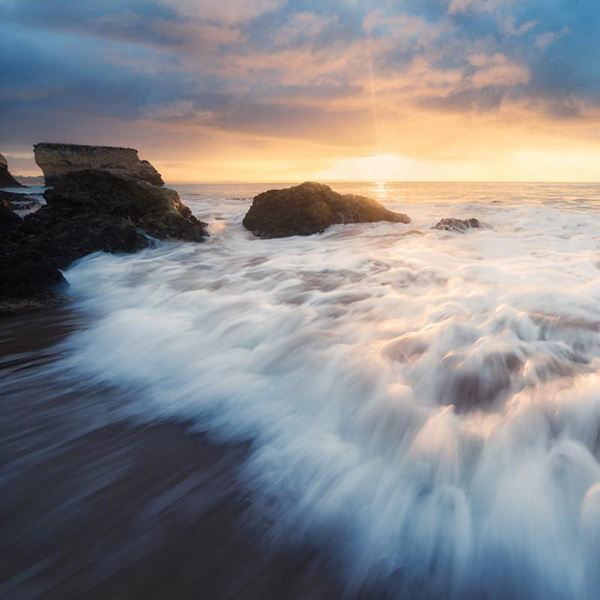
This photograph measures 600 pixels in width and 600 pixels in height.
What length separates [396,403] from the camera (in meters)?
2.22

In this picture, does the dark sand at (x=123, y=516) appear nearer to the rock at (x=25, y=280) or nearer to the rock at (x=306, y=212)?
the rock at (x=25, y=280)

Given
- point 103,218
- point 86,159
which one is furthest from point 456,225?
point 86,159

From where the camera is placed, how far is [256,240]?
976 centimetres

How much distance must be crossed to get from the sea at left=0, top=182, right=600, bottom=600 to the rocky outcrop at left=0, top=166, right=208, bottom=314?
1.93 ft

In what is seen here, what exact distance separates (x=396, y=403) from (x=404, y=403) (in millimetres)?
49

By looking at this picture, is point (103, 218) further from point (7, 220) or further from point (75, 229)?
point (7, 220)

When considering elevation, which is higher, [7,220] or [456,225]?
[7,220]

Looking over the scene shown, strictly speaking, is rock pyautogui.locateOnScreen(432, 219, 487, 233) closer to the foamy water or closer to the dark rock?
the foamy water

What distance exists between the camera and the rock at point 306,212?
33.0 feet

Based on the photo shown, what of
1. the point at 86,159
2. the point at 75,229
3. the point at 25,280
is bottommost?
the point at 25,280

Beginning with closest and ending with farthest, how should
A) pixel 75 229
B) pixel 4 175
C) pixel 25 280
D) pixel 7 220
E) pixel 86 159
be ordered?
pixel 25 280
pixel 7 220
pixel 75 229
pixel 4 175
pixel 86 159

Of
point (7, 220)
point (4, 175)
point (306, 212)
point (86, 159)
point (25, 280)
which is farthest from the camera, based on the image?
point (86, 159)

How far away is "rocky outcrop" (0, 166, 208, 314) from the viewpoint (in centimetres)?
447

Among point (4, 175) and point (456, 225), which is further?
point (4, 175)
